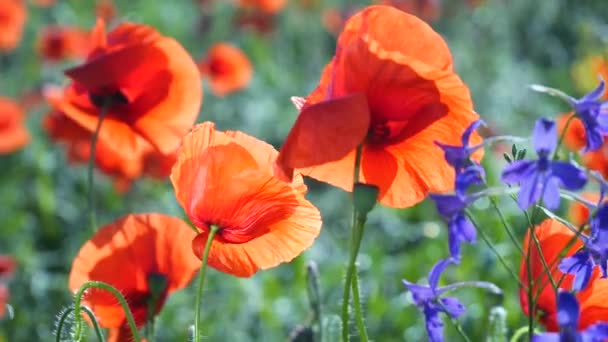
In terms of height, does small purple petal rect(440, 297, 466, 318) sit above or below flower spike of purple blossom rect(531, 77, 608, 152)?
below

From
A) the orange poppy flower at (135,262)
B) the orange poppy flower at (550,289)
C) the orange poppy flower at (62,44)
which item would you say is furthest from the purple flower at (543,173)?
the orange poppy flower at (62,44)

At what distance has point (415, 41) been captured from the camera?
3.56ft

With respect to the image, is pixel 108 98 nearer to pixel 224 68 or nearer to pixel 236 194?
pixel 236 194

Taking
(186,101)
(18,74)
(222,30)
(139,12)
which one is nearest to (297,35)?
(222,30)

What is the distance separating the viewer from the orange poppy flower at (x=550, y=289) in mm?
1145

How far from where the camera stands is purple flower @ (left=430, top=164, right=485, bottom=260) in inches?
36.4

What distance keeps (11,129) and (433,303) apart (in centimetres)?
311

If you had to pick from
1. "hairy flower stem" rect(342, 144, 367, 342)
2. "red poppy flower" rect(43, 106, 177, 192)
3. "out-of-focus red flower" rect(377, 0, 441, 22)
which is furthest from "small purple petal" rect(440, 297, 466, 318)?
"out-of-focus red flower" rect(377, 0, 441, 22)

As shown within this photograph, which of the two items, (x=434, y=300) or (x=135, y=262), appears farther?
(x=135, y=262)

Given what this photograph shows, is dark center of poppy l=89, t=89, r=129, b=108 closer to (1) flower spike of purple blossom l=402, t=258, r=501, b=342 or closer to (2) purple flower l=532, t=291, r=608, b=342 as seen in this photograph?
(1) flower spike of purple blossom l=402, t=258, r=501, b=342

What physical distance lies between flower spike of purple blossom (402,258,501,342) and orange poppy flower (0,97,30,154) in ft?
9.88

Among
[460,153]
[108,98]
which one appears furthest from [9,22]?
[460,153]

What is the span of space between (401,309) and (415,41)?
1.72m

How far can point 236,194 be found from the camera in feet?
3.81
